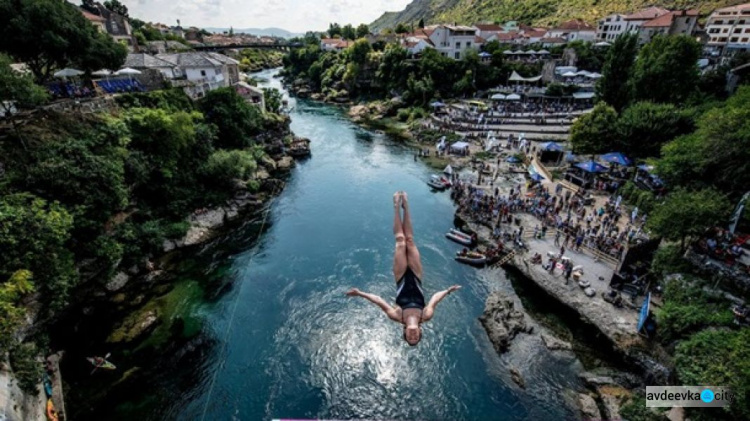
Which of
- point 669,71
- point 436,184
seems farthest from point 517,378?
point 669,71

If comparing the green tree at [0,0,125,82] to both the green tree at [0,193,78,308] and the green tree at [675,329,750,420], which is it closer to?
the green tree at [0,193,78,308]

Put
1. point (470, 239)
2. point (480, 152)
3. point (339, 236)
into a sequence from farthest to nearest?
1. point (480, 152)
2. point (339, 236)
3. point (470, 239)

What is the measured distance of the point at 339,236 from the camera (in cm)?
2666

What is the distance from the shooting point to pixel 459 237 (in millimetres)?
25188

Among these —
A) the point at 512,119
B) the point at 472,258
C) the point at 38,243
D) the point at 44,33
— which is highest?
the point at 44,33

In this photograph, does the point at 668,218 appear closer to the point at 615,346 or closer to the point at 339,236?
the point at 615,346

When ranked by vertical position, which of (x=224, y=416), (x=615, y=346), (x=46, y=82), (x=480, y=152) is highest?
(x=46, y=82)

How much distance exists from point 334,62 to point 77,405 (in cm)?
Answer: 8452

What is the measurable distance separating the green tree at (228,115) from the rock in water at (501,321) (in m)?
30.1

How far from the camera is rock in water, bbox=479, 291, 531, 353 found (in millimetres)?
16906

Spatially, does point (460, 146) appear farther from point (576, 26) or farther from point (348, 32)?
point (348, 32)

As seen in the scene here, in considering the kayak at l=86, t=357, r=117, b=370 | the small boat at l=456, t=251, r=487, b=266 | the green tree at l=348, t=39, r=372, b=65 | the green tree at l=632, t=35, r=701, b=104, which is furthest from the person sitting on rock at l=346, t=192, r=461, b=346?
the green tree at l=348, t=39, r=372, b=65

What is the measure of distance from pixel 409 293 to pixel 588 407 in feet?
37.0

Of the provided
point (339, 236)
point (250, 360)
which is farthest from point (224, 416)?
point (339, 236)
